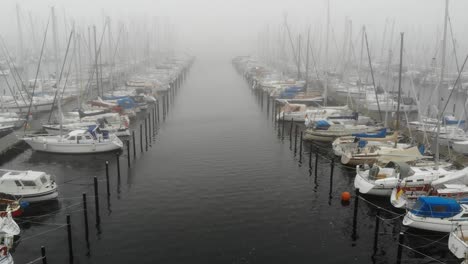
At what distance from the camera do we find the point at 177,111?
8188 cm

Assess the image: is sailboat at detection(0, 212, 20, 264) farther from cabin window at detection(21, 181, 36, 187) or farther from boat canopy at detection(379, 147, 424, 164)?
boat canopy at detection(379, 147, 424, 164)

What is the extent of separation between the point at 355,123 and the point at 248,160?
2039cm

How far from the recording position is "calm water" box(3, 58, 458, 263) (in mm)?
27594

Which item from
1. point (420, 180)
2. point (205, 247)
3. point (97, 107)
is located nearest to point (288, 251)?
point (205, 247)

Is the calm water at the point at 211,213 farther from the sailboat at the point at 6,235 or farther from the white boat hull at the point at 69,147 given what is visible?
the sailboat at the point at 6,235

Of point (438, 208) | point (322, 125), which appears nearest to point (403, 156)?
point (438, 208)

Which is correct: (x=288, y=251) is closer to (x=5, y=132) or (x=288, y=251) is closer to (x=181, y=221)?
(x=181, y=221)

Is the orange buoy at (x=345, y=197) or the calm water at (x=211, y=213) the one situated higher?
the orange buoy at (x=345, y=197)

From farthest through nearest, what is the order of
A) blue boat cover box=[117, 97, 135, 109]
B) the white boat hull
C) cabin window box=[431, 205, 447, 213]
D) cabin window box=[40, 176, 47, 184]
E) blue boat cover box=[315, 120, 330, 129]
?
blue boat cover box=[117, 97, 135, 109] < blue boat cover box=[315, 120, 330, 129] < the white boat hull < cabin window box=[40, 176, 47, 184] < cabin window box=[431, 205, 447, 213]

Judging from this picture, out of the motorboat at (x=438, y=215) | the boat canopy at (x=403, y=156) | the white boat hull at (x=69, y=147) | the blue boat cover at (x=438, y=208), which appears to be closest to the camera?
the motorboat at (x=438, y=215)

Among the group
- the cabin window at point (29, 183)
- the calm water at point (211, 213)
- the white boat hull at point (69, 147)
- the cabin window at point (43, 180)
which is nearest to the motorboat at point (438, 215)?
the calm water at point (211, 213)

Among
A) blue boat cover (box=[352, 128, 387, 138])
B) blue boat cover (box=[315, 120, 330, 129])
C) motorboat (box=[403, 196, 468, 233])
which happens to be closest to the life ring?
motorboat (box=[403, 196, 468, 233])

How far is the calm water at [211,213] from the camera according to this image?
2759cm

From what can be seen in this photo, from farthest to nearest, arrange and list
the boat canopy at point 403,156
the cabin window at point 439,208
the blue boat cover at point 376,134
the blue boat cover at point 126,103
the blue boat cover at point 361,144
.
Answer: the blue boat cover at point 126,103, the blue boat cover at point 376,134, the blue boat cover at point 361,144, the boat canopy at point 403,156, the cabin window at point 439,208
